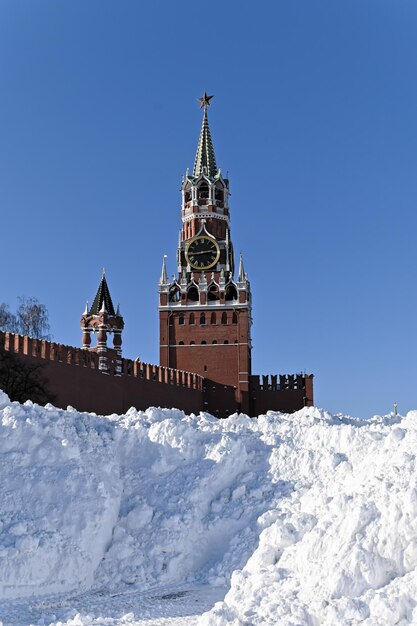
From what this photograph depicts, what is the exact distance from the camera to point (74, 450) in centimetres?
1460

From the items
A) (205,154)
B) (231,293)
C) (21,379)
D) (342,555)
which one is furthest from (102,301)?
(342,555)

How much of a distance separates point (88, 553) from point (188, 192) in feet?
126

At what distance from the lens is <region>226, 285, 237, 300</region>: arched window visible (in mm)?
45312

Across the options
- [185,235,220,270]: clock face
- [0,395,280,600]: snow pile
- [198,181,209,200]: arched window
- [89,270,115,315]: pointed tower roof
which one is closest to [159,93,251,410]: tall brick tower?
[185,235,220,270]: clock face

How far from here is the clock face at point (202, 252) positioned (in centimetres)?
4681

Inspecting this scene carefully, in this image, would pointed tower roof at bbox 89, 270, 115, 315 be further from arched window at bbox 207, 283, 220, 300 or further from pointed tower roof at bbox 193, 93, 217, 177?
pointed tower roof at bbox 193, 93, 217, 177

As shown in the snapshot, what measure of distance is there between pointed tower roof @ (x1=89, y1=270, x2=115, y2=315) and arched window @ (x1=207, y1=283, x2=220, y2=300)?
8.16m

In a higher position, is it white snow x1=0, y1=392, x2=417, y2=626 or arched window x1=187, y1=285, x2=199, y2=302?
arched window x1=187, y1=285, x2=199, y2=302

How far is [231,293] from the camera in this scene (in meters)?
45.4

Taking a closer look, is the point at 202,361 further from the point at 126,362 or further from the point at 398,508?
the point at 398,508

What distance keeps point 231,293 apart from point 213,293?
3.51 feet

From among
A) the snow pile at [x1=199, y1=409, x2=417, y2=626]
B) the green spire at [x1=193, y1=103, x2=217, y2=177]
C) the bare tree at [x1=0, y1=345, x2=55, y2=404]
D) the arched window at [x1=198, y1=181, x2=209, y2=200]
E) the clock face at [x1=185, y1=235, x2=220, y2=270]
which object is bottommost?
the snow pile at [x1=199, y1=409, x2=417, y2=626]

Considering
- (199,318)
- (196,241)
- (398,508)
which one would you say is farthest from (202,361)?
(398,508)

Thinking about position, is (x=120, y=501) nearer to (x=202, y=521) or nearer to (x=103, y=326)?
(x=202, y=521)
